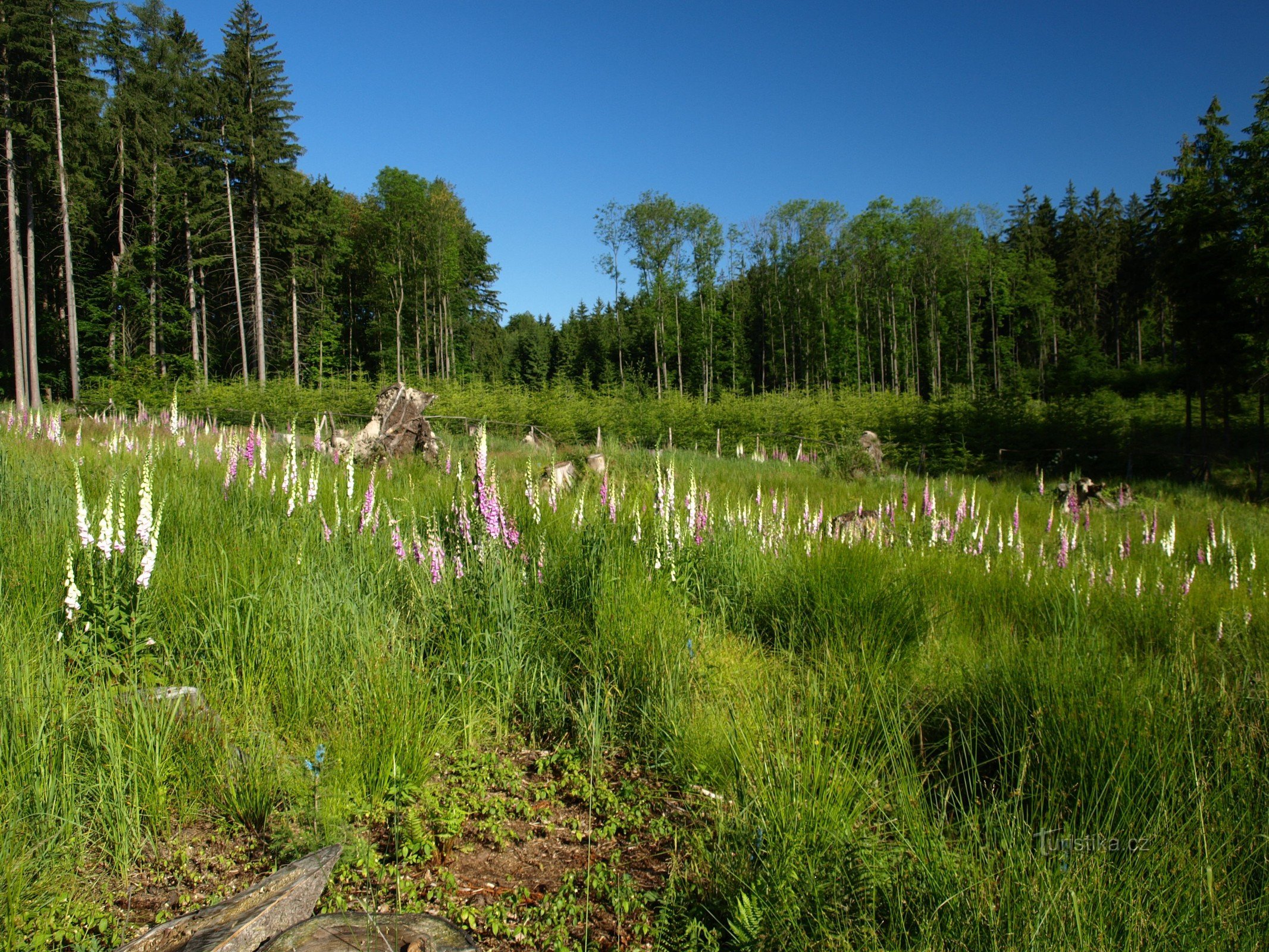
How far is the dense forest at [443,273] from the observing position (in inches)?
907

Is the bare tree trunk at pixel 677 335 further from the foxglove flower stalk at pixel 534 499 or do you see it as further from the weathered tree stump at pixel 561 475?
the foxglove flower stalk at pixel 534 499

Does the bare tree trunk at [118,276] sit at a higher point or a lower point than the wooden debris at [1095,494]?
higher

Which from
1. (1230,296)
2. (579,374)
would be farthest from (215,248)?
(1230,296)

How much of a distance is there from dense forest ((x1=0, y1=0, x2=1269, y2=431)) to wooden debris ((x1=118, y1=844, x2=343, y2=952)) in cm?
2281

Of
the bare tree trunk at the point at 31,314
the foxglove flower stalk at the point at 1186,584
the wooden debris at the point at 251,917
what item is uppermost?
the bare tree trunk at the point at 31,314

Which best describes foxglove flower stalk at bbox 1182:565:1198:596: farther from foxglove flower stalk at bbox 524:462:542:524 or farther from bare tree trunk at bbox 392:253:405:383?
bare tree trunk at bbox 392:253:405:383

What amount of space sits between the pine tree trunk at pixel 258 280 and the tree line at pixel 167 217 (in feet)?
0.55

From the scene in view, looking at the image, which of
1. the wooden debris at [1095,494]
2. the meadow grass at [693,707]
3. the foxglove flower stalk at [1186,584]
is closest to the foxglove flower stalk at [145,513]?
the meadow grass at [693,707]

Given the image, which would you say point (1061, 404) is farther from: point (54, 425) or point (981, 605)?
point (54, 425)

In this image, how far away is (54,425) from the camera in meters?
8.89

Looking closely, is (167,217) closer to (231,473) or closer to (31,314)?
(31,314)

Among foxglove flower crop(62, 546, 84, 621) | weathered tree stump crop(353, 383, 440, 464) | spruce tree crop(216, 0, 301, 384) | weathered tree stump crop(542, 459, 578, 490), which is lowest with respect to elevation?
foxglove flower crop(62, 546, 84, 621)

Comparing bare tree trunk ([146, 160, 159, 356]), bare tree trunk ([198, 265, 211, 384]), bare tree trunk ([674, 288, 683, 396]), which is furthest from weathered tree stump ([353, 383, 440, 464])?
bare tree trunk ([674, 288, 683, 396])

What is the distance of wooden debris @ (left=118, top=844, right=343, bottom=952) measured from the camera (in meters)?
1.84
